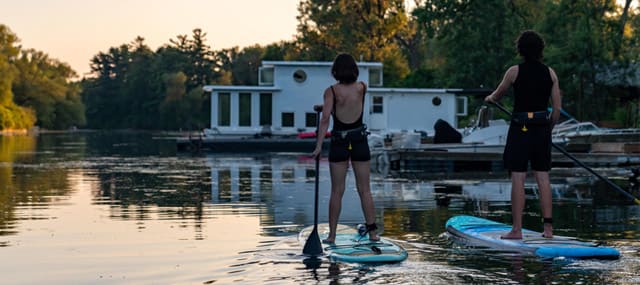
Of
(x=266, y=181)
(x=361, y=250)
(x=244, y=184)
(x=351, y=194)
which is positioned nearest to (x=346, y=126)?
(x=361, y=250)

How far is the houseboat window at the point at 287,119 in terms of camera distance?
5503 cm

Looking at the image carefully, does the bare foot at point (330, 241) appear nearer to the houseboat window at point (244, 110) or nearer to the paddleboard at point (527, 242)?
the paddleboard at point (527, 242)

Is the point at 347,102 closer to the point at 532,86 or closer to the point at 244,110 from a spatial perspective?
the point at 532,86

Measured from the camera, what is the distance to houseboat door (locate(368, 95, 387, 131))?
54.3m

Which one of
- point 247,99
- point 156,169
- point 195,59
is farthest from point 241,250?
point 195,59

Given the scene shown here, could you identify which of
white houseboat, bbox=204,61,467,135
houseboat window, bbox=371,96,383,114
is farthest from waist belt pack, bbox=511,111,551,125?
houseboat window, bbox=371,96,383,114

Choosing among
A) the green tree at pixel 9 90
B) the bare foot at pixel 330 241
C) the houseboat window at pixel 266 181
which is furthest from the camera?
the green tree at pixel 9 90

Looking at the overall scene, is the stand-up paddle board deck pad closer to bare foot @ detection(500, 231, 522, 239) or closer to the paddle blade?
the paddle blade

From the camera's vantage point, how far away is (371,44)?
84.0m

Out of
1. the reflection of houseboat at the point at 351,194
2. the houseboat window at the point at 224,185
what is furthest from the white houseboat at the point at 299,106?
the reflection of houseboat at the point at 351,194

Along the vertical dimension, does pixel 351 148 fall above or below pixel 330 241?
above

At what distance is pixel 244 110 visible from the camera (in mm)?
55281

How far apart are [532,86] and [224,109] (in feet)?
148

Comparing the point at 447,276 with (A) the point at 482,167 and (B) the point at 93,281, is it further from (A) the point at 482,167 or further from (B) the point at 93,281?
(A) the point at 482,167
